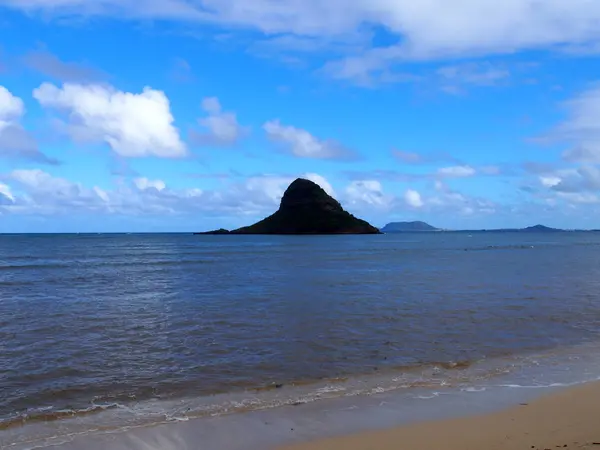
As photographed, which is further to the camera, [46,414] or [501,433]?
[46,414]

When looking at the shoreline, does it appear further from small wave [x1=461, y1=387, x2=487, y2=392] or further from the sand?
the sand

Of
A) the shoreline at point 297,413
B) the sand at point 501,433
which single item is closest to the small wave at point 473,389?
the shoreline at point 297,413

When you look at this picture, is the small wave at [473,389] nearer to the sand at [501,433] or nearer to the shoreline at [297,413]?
the shoreline at [297,413]

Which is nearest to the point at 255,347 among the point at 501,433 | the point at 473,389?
the point at 473,389

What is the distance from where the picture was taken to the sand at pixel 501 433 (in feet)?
23.9

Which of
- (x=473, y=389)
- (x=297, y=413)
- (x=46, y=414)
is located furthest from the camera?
(x=473, y=389)

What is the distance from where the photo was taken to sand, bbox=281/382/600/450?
7.28 m

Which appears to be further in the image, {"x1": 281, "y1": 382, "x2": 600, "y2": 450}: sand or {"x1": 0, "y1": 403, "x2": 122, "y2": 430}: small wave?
{"x1": 0, "y1": 403, "x2": 122, "y2": 430}: small wave

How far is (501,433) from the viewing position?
7.75 metres

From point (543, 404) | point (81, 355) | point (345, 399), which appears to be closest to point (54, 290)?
point (81, 355)

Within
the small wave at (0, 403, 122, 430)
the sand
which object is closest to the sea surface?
the small wave at (0, 403, 122, 430)

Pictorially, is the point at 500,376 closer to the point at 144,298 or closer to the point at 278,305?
the point at 278,305

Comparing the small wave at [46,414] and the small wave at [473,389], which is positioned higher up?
the small wave at [473,389]

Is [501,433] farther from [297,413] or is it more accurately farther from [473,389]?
[297,413]
